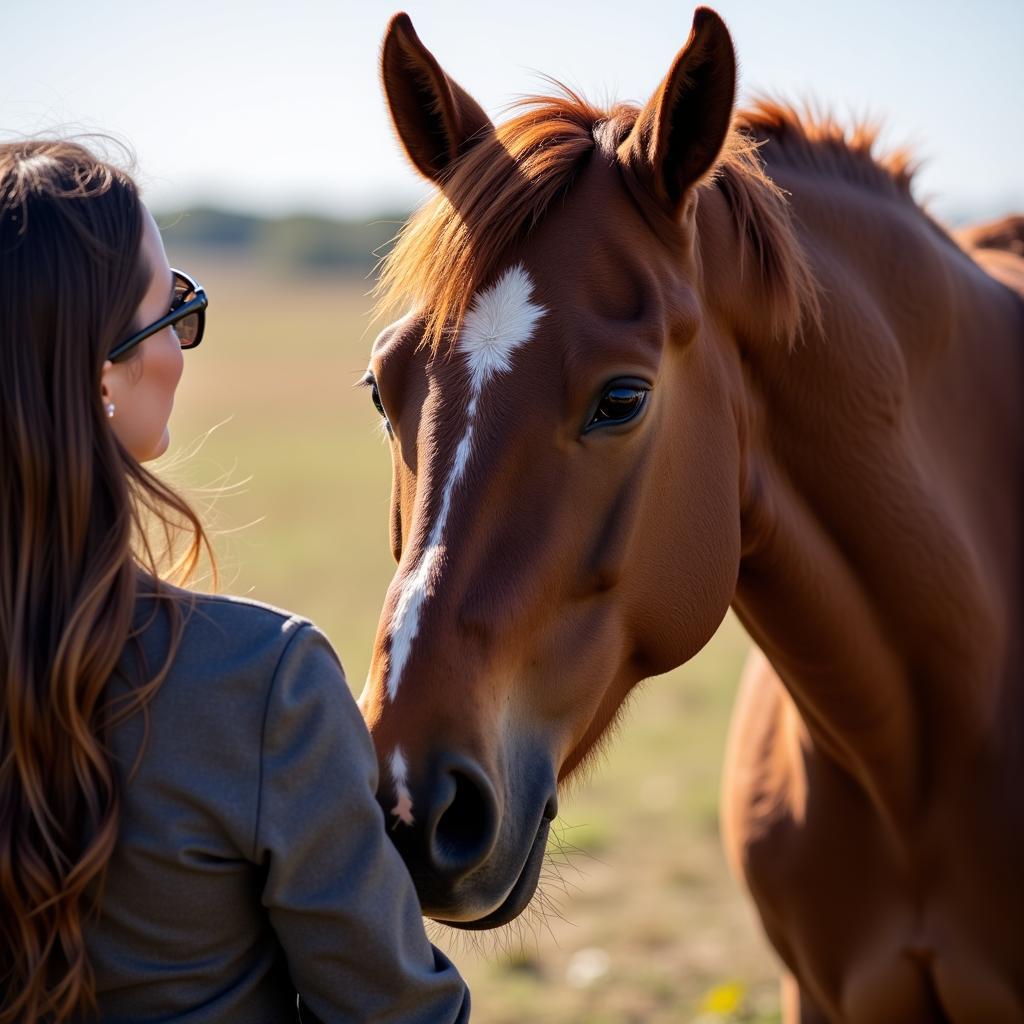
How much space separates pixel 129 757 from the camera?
48.3 inches

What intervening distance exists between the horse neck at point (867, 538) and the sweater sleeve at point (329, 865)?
3.61 feet

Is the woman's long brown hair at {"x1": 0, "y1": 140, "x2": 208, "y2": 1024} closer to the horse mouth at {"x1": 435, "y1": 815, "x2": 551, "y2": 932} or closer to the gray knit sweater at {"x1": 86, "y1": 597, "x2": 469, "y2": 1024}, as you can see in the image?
the gray knit sweater at {"x1": 86, "y1": 597, "x2": 469, "y2": 1024}

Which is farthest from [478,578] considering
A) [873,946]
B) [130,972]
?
[873,946]

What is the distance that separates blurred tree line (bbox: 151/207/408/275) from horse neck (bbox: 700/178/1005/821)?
5151 cm

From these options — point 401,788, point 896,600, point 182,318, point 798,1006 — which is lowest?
point 798,1006

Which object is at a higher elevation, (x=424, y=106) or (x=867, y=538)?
(x=424, y=106)

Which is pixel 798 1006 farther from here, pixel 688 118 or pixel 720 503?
pixel 688 118

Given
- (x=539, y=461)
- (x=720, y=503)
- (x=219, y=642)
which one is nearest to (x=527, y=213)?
(x=539, y=461)

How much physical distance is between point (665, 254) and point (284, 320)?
135ft

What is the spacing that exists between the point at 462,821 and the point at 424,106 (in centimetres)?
144

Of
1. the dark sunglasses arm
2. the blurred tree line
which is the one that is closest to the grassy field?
the dark sunglasses arm

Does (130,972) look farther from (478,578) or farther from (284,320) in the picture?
(284,320)

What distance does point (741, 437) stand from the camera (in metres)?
2.10

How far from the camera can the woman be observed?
3.97 ft
